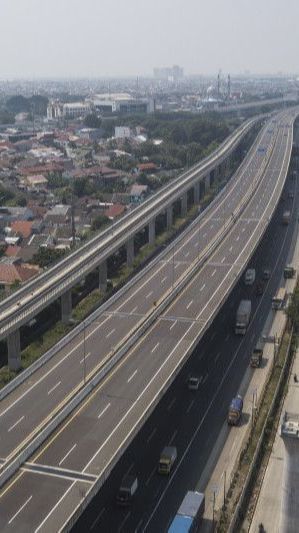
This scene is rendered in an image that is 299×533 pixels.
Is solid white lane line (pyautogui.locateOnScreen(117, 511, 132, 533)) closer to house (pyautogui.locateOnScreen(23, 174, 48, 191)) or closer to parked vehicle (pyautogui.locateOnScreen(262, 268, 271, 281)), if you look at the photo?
parked vehicle (pyautogui.locateOnScreen(262, 268, 271, 281))

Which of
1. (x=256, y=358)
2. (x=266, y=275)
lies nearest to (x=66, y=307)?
(x=256, y=358)

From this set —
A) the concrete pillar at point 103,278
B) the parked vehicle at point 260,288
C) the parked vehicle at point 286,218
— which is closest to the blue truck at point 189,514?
the concrete pillar at point 103,278

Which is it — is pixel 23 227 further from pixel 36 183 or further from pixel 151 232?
pixel 36 183

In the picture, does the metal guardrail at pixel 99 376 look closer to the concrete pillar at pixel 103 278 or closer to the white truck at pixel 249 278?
the white truck at pixel 249 278

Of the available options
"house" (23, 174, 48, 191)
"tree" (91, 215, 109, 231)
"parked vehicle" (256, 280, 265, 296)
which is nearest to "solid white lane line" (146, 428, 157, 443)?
A: "parked vehicle" (256, 280, 265, 296)

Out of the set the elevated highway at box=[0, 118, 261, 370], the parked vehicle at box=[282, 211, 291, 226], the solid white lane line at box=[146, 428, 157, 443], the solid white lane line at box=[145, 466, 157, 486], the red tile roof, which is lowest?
the solid white lane line at box=[145, 466, 157, 486]
